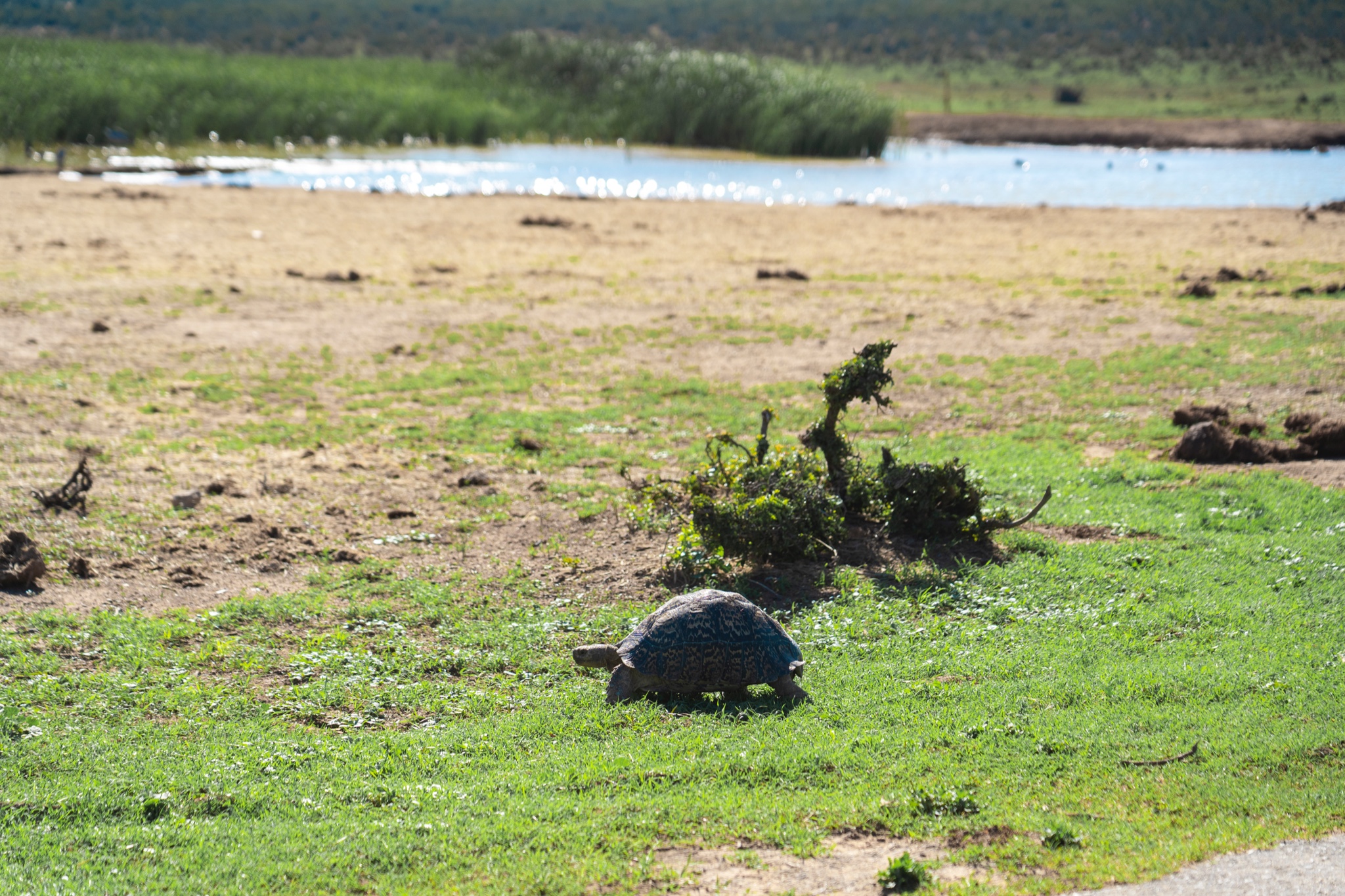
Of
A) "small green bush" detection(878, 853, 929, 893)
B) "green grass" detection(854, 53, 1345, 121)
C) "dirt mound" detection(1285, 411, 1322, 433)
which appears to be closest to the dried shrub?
"small green bush" detection(878, 853, 929, 893)

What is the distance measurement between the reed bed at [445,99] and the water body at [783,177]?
1.30 meters

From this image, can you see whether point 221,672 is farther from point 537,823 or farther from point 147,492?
point 147,492

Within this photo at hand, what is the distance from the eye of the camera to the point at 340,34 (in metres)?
85.6

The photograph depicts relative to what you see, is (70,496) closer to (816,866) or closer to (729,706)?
(729,706)

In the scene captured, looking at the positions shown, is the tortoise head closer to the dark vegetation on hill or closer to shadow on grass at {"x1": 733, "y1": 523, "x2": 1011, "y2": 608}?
shadow on grass at {"x1": 733, "y1": 523, "x2": 1011, "y2": 608}

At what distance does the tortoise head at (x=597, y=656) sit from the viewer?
5.62 meters

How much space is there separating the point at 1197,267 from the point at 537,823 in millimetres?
16456

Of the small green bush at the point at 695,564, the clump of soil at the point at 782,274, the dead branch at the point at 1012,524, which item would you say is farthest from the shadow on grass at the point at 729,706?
the clump of soil at the point at 782,274

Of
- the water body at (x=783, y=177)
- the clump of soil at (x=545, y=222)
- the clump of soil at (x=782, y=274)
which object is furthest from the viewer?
the water body at (x=783, y=177)

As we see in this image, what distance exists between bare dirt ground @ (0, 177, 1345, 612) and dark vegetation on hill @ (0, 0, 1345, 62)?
176ft

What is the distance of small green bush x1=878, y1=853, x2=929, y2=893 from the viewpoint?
3.97 meters

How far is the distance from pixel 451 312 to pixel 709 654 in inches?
410

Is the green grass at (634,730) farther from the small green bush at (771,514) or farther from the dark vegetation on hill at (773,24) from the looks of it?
the dark vegetation on hill at (773,24)

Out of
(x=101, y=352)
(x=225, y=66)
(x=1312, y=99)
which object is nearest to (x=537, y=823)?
(x=101, y=352)
